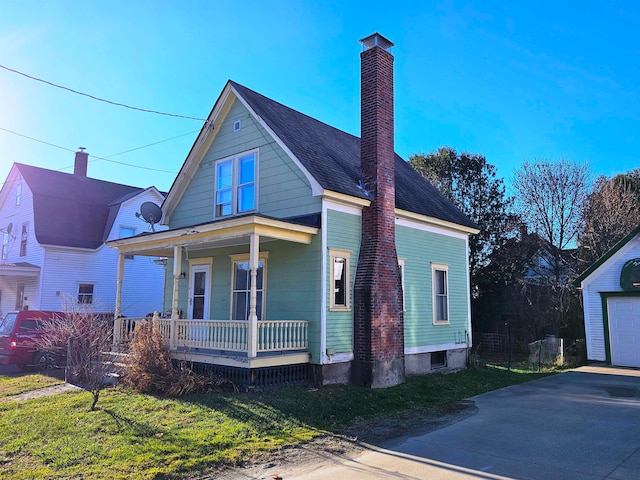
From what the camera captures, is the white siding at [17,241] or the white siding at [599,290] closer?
the white siding at [599,290]

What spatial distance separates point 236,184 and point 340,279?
4360 millimetres

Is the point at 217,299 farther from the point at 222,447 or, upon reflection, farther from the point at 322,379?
the point at 222,447

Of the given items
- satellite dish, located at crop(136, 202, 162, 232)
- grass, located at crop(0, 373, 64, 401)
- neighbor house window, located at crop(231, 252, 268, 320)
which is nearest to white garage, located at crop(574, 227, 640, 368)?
neighbor house window, located at crop(231, 252, 268, 320)

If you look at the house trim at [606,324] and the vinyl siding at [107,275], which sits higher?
the vinyl siding at [107,275]

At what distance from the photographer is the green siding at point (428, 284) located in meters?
13.6

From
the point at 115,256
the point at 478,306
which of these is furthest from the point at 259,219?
the point at 478,306

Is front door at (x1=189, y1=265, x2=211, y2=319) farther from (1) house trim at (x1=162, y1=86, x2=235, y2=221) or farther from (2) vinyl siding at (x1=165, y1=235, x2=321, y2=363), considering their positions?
(1) house trim at (x1=162, y1=86, x2=235, y2=221)

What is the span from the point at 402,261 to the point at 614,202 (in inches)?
666

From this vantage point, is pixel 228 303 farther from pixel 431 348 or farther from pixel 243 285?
pixel 431 348

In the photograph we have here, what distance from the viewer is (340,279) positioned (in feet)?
37.9

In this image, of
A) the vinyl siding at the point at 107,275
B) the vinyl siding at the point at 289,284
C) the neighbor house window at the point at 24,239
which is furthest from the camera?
the neighbor house window at the point at 24,239

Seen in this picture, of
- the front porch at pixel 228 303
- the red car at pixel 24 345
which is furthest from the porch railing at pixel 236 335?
the red car at pixel 24 345

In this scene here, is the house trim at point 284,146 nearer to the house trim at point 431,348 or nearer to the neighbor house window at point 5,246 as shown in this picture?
the house trim at point 431,348

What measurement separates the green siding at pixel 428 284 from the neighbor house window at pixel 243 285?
152 inches
